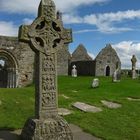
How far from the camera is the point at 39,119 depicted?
7.28 metres

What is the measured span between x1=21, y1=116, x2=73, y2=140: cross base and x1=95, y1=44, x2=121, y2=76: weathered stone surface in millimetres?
30990

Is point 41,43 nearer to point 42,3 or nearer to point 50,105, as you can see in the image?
point 42,3

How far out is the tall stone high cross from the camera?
7.21 meters

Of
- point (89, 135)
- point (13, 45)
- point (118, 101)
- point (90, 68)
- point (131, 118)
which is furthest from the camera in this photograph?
point (90, 68)

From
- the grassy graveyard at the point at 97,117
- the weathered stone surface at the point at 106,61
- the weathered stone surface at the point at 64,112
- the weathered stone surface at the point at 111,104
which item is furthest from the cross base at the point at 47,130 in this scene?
the weathered stone surface at the point at 106,61

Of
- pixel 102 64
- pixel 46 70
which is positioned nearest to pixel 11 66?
pixel 102 64

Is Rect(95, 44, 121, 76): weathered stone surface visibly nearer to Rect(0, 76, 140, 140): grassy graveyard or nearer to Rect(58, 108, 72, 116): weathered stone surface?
Rect(0, 76, 140, 140): grassy graveyard

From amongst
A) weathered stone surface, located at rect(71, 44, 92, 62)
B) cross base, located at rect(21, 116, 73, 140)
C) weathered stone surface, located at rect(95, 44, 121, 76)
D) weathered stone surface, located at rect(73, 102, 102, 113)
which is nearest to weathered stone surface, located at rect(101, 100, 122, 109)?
weathered stone surface, located at rect(73, 102, 102, 113)

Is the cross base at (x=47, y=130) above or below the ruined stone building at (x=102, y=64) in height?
below

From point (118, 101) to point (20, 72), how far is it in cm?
A: 1548

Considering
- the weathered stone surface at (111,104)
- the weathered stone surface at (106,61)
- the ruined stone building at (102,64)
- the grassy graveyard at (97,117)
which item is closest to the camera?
the grassy graveyard at (97,117)

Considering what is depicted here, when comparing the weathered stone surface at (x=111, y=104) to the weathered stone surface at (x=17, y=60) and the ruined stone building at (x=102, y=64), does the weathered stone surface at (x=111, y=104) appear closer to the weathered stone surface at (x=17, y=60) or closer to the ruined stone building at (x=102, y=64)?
the weathered stone surface at (x=17, y=60)

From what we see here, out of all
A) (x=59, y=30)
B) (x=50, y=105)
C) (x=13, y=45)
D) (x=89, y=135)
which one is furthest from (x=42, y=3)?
(x=13, y=45)

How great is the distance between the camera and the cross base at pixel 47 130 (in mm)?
7055
